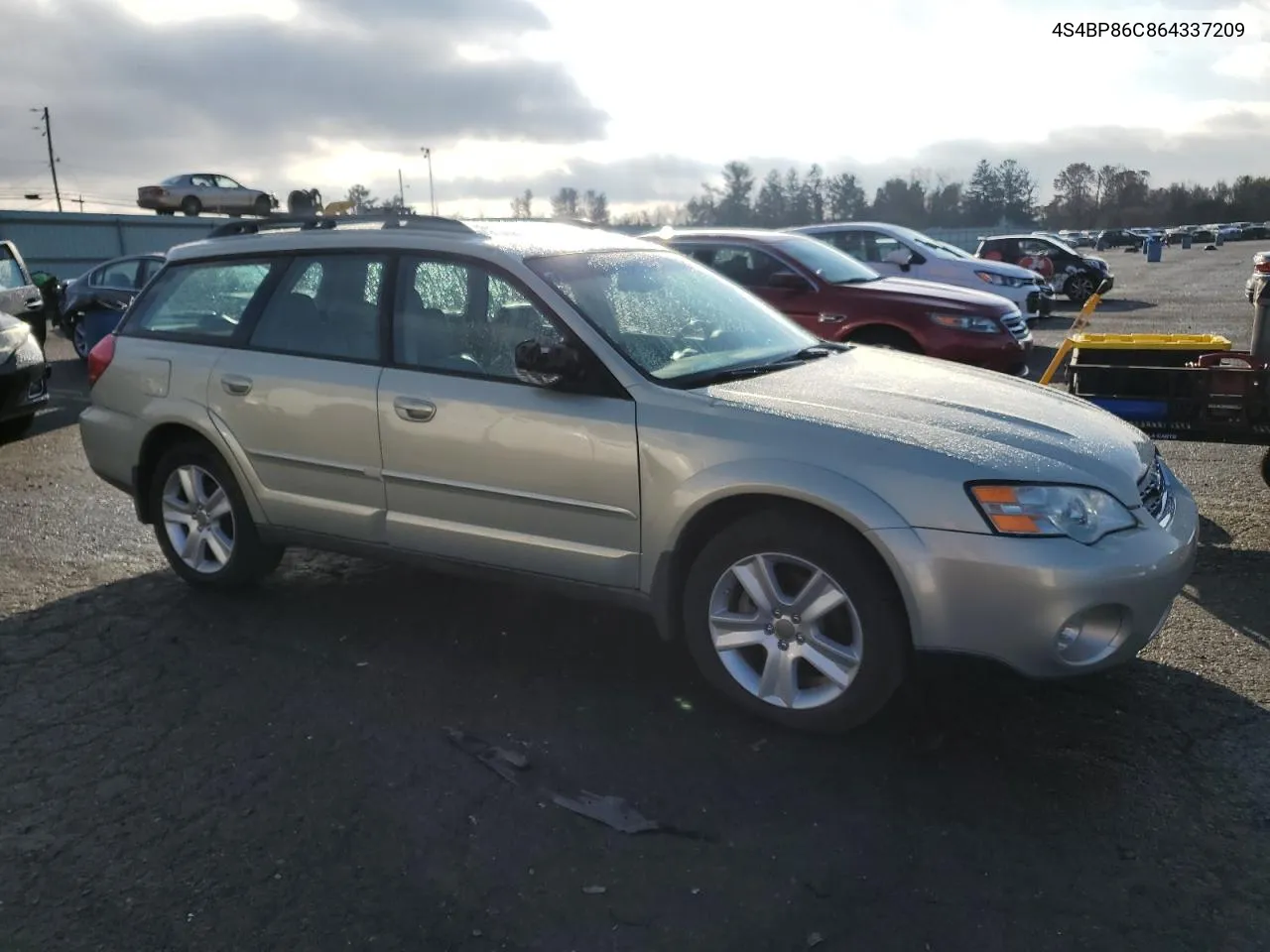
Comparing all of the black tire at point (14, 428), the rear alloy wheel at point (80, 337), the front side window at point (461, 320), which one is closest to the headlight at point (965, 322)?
the front side window at point (461, 320)

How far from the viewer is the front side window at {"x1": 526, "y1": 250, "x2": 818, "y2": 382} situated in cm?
413

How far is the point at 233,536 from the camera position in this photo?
5.11 metres

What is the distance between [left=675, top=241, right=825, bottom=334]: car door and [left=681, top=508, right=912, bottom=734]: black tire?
222 inches

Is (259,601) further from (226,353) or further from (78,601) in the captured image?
(226,353)

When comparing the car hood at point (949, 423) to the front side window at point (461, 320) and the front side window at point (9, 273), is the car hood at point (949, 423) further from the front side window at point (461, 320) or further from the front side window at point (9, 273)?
the front side window at point (9, 273)

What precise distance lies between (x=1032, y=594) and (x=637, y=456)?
1.39 m

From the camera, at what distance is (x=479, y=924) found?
2.71 m

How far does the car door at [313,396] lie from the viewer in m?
4.54

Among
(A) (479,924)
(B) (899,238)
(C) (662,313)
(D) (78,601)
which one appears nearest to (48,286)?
(B) (899,238)

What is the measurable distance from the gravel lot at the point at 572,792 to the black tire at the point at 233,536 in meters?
0.17

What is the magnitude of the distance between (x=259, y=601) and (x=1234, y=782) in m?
4.10

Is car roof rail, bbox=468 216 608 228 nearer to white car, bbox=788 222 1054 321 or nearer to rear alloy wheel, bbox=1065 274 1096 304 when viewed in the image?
white car, bbox=788 222 1054 321

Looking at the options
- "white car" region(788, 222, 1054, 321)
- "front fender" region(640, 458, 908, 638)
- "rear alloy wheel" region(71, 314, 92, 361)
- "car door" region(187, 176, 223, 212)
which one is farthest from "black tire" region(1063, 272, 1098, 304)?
"car door" region(187, 176, 223, 212)

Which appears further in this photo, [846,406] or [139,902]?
[846,406]
